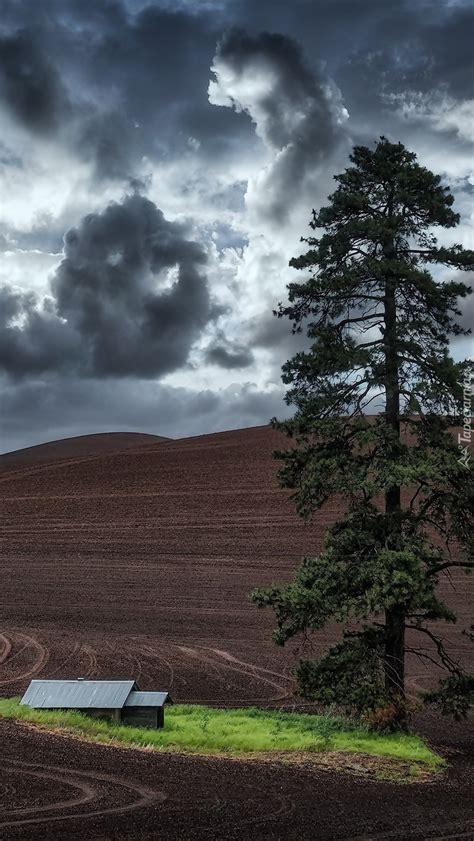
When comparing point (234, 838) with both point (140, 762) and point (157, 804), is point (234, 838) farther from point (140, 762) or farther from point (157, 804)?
point (140, 762)

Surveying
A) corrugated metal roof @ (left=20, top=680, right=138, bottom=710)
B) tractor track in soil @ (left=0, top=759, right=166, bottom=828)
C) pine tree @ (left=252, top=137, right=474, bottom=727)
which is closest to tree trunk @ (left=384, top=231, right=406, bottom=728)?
pine tree @ (left=252, top=137, right=474, bottom=727)

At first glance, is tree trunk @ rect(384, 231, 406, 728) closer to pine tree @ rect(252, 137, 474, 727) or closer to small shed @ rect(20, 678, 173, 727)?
pine tree @ rect(252, 137, 474, 727)

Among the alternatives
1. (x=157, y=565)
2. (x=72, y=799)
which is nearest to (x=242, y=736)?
(x=72, y=799)

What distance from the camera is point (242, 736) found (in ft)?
63.6

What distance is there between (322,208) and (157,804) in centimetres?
1476

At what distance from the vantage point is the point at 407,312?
20656 mm

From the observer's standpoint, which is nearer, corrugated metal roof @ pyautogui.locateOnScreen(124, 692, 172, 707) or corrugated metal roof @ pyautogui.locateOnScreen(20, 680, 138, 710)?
corrugated metal roof @ pyautogui.locateOnScreen(20, 680, 138, 710)

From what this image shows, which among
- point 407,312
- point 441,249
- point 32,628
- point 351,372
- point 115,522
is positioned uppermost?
point 441,249

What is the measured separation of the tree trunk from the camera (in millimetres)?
19078

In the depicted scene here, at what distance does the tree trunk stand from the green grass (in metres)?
1.08

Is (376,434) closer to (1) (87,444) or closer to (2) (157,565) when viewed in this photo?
(2) (157,565)

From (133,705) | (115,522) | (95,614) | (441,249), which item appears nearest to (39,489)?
(115,522)

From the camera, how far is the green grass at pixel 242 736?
18.0m

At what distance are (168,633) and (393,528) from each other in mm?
23554
